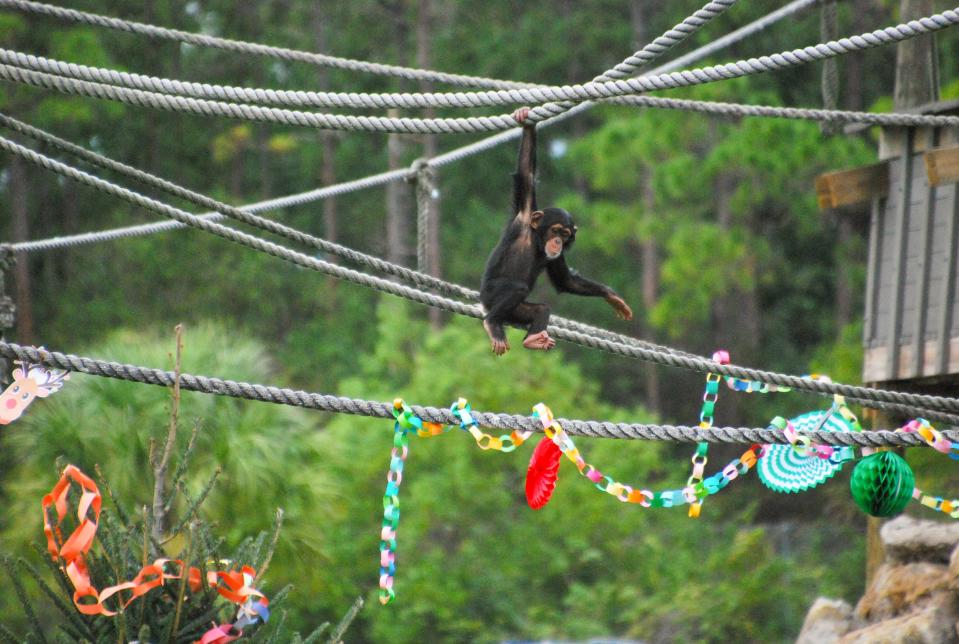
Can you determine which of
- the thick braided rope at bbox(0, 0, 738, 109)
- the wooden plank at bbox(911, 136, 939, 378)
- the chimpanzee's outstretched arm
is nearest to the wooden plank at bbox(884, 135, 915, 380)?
the wooden plank at bbox(911, 136, 939, 378)

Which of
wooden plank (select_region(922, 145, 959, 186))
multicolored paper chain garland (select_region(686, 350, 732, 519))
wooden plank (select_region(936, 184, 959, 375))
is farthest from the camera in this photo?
wooden plank (select_region(936, 184, 959, 375))

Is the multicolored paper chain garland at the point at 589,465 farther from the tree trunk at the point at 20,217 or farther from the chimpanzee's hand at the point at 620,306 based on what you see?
the tree trunk at the point at 20,217

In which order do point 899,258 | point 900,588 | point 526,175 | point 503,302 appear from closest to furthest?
point 526,175, point 503,302, point 900,588, point 899,258

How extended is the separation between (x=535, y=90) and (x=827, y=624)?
14.6 ft

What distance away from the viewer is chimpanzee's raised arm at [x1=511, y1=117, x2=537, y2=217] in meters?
4.32

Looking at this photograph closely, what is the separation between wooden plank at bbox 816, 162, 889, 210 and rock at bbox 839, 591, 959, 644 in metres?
2.15

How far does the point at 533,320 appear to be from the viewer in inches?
187

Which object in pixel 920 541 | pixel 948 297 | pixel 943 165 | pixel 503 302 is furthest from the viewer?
pixel 920 541

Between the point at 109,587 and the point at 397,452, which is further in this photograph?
the point at 397,452

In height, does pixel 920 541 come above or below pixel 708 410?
below

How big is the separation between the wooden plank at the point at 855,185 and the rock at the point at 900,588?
195 centimetres

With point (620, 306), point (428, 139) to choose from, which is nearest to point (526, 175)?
point (620, 306)

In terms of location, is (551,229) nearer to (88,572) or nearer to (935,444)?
(935,444)

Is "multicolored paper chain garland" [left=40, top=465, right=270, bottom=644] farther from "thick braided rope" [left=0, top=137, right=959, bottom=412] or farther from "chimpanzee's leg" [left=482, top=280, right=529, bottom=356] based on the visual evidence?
"chimpanzee's leg" [left=482, top=280, right=529, bottom=356]
